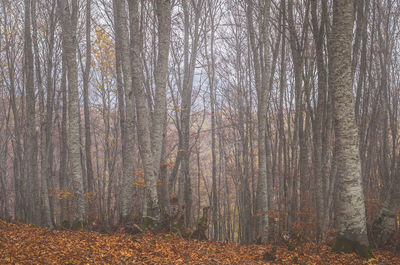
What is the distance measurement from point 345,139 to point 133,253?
345cm

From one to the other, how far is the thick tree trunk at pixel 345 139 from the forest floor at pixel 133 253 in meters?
0.42

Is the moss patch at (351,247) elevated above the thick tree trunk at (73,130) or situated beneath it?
situated beneath

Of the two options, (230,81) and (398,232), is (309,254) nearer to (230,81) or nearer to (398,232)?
(398,232)

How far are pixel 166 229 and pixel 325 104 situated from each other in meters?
4.32

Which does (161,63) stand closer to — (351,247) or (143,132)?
(143,132)

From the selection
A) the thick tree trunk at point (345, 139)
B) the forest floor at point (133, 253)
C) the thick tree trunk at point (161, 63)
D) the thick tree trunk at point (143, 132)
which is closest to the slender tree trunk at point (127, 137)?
the thick tree trunk at point (143, 132)

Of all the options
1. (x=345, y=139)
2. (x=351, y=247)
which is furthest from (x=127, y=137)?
(x=351, y=247)

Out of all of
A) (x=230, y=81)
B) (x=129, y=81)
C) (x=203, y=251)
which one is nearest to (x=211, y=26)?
(x=230, y=81)

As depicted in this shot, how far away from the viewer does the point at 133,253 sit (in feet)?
13.1

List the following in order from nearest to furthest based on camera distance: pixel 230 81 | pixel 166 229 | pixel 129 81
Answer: pixel 166 229 → pixel 129 81 → pixel 230 81

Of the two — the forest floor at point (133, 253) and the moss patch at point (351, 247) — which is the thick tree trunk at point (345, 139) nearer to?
the moss patch at point (351, 247)

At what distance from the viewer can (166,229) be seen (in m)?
5.89

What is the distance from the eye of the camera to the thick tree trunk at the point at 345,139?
4121 millimetres

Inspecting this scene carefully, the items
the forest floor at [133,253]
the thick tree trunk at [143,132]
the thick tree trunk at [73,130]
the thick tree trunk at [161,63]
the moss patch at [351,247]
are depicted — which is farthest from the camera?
the thick tree trunk at [73,130]
